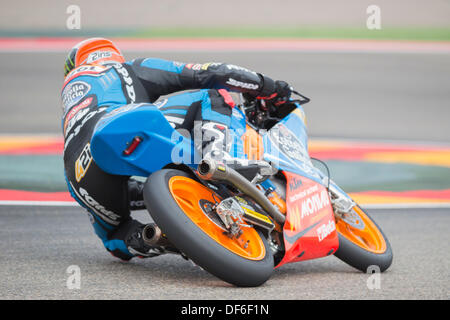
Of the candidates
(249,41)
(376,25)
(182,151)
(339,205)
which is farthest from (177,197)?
(376,25)

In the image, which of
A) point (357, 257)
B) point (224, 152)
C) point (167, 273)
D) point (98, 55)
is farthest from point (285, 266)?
point (98, 55)

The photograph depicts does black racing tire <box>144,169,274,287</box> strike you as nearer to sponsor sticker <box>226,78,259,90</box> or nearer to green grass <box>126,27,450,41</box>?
sponsor sticker <box>226,78,259,90</box>

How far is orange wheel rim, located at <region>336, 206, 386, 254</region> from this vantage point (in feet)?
15.6

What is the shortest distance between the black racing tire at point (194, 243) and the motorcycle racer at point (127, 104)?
46 centimetres

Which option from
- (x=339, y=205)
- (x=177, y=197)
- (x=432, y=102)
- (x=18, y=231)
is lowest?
(x=432, y=102)

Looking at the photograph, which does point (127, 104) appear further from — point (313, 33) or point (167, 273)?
point (313, 33)

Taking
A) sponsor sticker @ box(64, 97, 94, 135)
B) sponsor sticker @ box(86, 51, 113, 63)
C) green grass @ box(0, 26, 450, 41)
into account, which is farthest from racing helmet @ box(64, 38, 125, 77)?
green grass @ box(0, 26, 450, 41)

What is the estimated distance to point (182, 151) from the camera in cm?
393

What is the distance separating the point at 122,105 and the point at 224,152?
66cm

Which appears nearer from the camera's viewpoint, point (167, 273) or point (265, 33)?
point (167, 273)

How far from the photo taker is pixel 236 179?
12.5 feet

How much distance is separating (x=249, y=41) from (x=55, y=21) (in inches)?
187

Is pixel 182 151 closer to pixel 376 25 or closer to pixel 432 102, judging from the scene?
pixel 432 102

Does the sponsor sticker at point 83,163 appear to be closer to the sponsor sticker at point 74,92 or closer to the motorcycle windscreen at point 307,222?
the sponsor sticker at point 74,92
